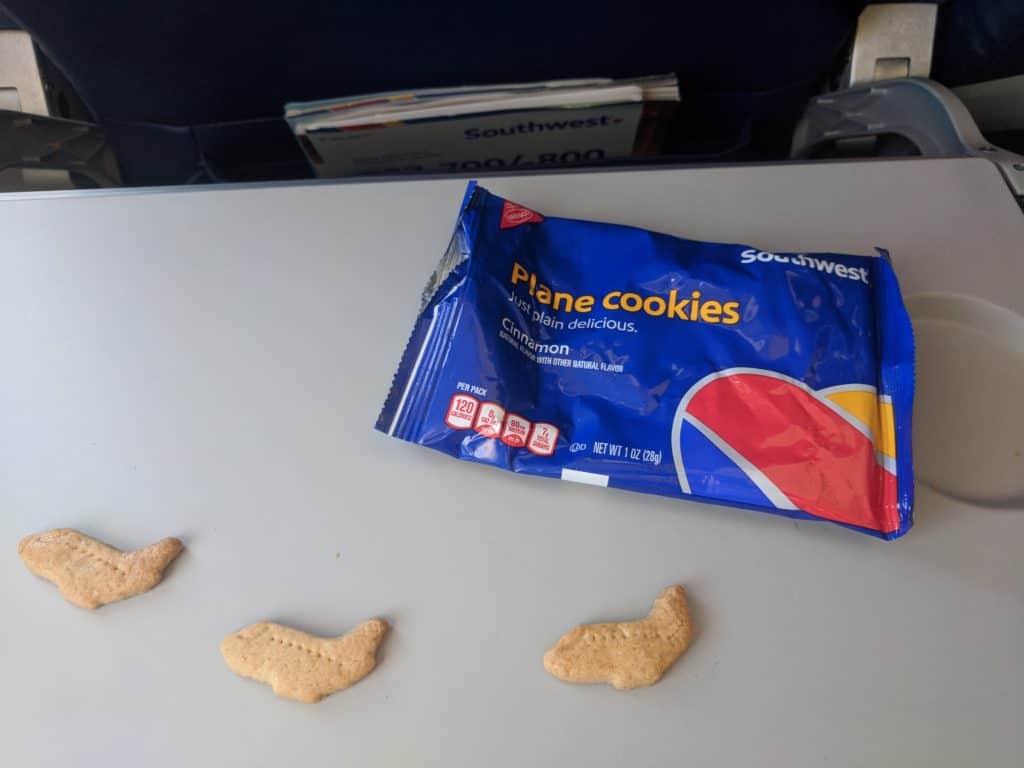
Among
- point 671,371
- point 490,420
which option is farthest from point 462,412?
point 671,371

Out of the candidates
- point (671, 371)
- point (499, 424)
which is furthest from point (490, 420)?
point (671, 371)

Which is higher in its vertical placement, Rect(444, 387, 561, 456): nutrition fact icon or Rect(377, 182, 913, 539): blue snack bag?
Rect(377, 182, 913, 539): blue snack bag

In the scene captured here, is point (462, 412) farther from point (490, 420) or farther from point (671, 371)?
point (671, 371)

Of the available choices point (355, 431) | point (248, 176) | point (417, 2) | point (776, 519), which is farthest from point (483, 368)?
point (248, 176)

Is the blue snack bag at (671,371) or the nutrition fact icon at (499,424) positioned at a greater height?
the blue snack bag at (671,371)

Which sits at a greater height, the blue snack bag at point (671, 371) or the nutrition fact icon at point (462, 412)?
the blue snack bag at point (671, 371)

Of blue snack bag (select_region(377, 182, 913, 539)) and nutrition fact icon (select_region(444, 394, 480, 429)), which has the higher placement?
blue snack bag (select_region(377, 182, 913, 539))

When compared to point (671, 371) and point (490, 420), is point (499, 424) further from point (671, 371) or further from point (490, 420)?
point (671, 371)

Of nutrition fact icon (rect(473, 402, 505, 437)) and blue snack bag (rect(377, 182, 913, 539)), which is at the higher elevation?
blue snack bag (rect(377, 182, 913, 539))
